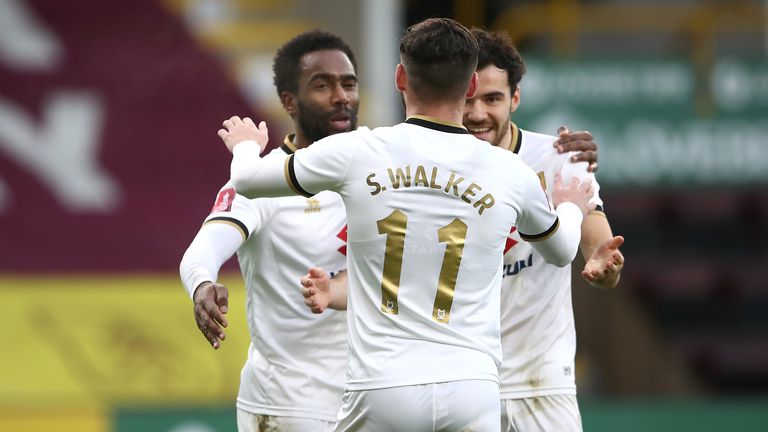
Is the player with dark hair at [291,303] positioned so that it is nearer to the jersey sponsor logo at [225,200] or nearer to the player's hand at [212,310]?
the jersey sponsor logo at [225,200]

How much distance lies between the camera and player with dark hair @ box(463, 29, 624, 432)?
512 cm

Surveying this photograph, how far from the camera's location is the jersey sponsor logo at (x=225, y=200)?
15.9ft

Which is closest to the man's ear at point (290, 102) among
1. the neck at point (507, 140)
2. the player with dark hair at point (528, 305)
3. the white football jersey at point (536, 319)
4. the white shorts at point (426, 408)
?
the player with dark hair at point (528, 305)

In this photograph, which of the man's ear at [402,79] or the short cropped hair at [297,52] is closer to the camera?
the man's ear at [402,79]

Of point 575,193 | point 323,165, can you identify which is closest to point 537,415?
point 575,193

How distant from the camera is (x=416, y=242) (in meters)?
4.05

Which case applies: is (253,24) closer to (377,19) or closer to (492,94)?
(377,19)

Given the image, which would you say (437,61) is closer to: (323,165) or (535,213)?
(323,165)

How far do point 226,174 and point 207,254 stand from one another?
24.0 feet

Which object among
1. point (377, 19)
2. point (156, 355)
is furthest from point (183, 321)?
point (377, 19)

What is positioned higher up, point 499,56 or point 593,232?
point 499,56

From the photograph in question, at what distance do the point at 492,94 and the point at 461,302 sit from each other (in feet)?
4.29

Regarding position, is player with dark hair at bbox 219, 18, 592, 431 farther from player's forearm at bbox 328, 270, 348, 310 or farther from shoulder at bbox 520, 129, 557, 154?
shoulder at bbox 520, 129, 557, 154

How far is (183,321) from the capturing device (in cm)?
1021
